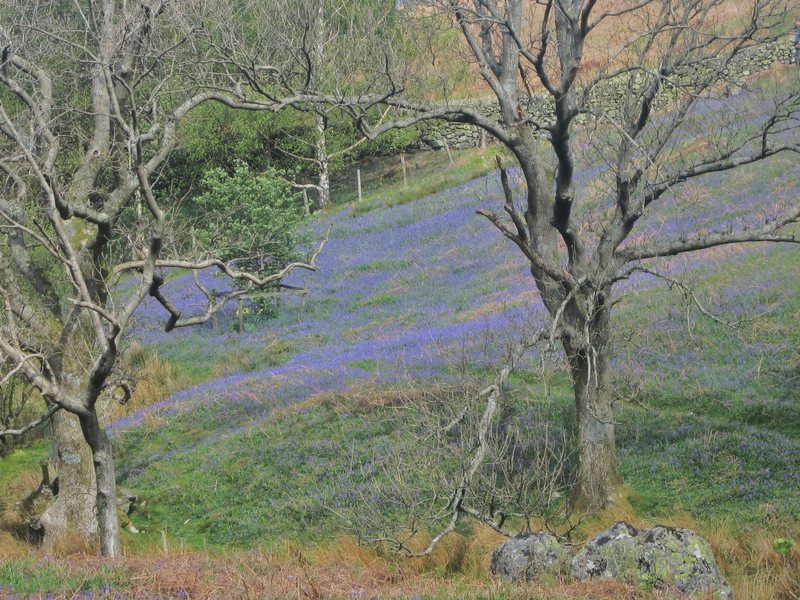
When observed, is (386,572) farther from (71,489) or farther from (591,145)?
(71,489)

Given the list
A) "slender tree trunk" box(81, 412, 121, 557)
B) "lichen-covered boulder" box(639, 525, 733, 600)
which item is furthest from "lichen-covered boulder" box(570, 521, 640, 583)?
"slender tree trunk" box(81, 412, 121, 557)

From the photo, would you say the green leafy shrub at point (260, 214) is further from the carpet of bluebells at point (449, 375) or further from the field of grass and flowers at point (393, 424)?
the field of grass and flowers at point (393, 424)

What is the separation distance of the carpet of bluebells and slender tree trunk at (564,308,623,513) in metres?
0.53

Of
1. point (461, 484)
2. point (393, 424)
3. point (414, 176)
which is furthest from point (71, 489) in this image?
point (414, 176)

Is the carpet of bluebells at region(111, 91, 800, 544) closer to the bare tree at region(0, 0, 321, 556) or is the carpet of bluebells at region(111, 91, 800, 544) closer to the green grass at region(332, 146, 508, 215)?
the bare tree at region(0, 0, 321, 556)

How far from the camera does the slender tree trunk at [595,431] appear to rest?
42.1 ft

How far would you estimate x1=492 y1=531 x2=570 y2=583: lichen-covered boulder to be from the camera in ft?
30.3

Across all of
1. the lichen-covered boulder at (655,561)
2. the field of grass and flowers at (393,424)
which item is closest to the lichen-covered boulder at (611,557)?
the lichen-covered boulder at (655,561)

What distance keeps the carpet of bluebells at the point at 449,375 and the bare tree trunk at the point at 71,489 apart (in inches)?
80.8

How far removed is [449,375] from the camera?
19.3m

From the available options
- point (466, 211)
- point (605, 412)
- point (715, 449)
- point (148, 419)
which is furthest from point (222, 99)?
point (466, 211)

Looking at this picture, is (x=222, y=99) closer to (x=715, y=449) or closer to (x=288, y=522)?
(x=288, y=522)

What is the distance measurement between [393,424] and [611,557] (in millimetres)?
9356

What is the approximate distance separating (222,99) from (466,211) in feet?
86.8
